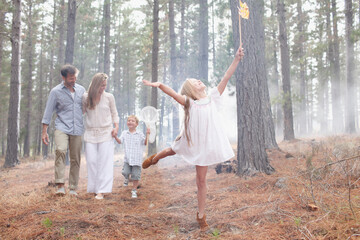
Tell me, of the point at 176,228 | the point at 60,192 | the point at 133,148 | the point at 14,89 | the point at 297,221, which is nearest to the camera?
the point at 297,221

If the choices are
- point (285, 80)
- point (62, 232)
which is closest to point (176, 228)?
point (62, 232)

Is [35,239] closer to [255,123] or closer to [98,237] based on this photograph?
[98,237]

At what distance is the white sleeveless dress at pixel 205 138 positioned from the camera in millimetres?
3330

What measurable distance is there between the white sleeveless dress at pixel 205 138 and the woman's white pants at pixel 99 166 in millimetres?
2112

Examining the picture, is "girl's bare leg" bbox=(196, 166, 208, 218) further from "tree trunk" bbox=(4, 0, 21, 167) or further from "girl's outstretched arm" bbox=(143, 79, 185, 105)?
"tree trunk" bbox=(4, 0, 21, 167)

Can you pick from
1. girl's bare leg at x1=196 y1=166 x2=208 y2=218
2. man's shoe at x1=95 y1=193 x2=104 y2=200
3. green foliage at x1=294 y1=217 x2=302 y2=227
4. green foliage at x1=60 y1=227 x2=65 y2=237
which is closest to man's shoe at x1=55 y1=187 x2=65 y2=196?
man's shoe at x1=95 y1=193 x2=104 y2=200

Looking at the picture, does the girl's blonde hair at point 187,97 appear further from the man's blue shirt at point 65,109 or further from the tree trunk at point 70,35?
the tree trunk at point 70,35

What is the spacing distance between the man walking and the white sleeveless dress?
2569 millimetres

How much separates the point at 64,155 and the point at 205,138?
2.96 m

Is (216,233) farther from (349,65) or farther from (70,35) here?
(349,65)

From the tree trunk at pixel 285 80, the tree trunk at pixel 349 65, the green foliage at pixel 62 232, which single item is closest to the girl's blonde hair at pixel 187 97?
the green foliage at pixel 62 232

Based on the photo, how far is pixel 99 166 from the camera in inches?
202

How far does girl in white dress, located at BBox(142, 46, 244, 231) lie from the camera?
3.33 m

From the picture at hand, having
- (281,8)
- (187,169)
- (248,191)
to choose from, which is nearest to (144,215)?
(248,191)
